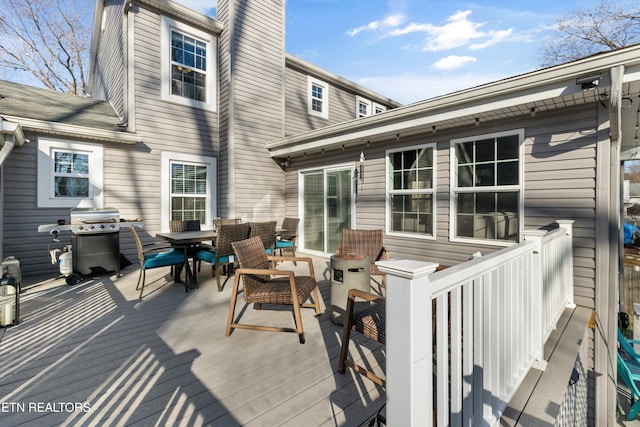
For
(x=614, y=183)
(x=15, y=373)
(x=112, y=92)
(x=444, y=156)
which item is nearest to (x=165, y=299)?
(x=15, y=373)

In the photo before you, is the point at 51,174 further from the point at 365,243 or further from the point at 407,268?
the point at 407,268

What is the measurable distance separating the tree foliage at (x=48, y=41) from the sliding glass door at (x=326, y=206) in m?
12.1

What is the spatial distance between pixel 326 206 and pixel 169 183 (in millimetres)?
3409

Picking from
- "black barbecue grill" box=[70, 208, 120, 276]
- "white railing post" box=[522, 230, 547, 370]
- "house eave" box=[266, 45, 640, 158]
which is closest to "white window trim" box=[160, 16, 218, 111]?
"black barbecue grill" box=[70, 208, 120, 276]

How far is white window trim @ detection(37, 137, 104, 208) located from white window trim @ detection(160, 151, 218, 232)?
3.35 ft

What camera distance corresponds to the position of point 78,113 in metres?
5.64

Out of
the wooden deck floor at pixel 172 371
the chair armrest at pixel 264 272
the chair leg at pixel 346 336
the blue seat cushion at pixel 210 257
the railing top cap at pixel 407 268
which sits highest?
the railing top cap at pixel 407 268

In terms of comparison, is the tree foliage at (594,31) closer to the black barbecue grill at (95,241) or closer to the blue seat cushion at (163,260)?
the blue seat cushion at (163,260)

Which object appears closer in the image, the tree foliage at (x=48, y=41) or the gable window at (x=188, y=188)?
the gable window at (x=188, y=188)

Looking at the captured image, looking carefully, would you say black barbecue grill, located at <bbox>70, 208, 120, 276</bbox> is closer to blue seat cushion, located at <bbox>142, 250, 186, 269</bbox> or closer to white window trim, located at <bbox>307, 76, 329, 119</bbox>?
blue seat cushion, located at <bbox>142, 250, 186, 269</bbox>

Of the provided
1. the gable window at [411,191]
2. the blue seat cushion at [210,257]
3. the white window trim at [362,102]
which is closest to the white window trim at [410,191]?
the gable window at [411,191]

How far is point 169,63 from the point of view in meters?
5.96

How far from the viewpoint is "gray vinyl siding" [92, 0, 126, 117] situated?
6035 millimetres

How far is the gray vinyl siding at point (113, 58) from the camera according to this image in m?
6.04
